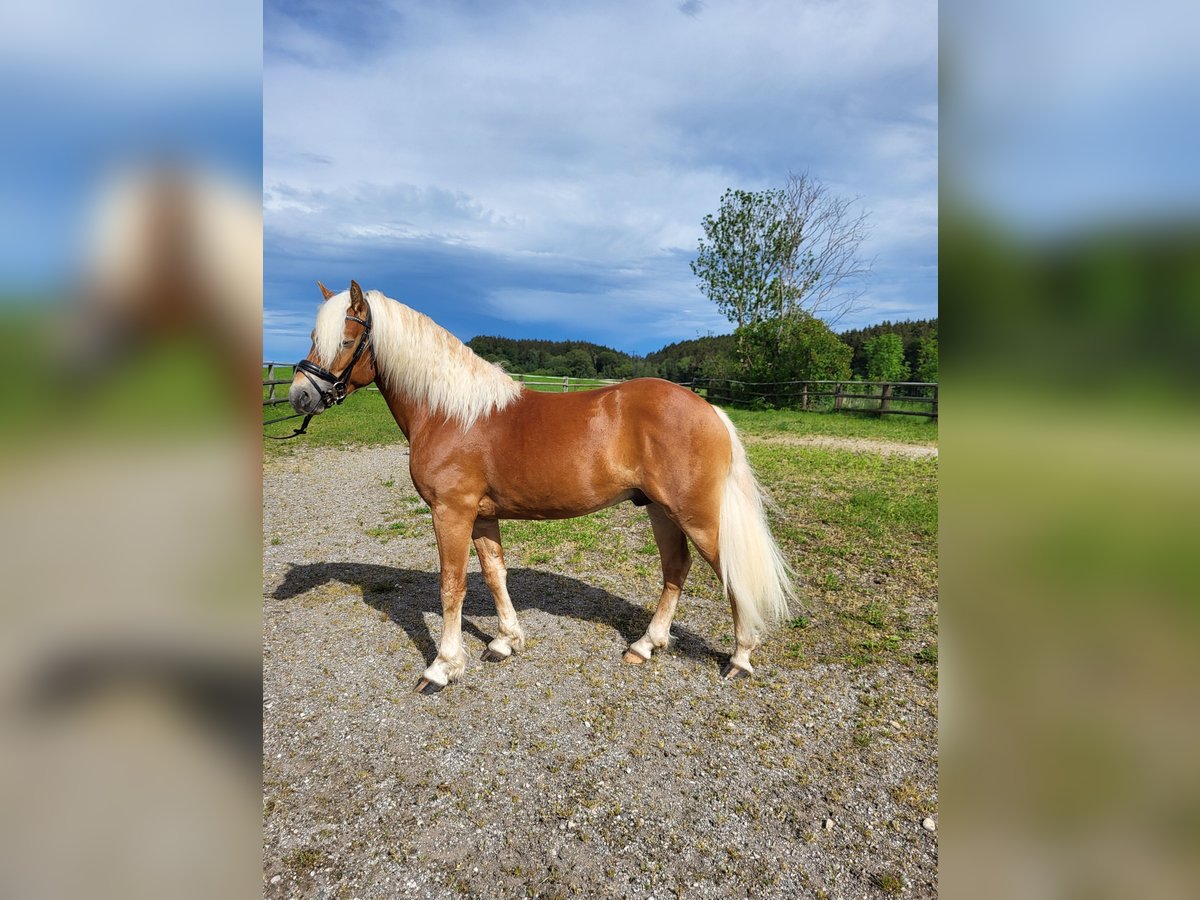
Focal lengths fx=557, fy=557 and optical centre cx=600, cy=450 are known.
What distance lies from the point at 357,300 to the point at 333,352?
0.33 metres

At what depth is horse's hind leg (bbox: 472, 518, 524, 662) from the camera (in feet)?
12.3

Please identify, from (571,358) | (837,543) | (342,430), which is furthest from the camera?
(571,358)

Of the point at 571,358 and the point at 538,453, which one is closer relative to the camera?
the point at 538,453

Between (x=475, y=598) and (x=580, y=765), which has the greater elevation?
(x=475, y=598)

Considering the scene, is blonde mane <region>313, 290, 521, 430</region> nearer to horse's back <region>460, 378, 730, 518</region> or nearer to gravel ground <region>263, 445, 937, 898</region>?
horse's back <region>460, 378, 730, 518</region>

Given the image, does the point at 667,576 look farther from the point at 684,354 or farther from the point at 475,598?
the point at 684,354

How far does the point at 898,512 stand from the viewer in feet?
22.5

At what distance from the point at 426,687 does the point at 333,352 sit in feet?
6.72

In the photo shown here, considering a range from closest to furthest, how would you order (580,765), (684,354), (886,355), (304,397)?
1. (580,765)
2. (304,397)
3. (886,355)
4. (684,354)

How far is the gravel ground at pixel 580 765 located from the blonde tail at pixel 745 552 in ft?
1.73

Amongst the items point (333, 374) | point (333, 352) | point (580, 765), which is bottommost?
point (580, 765)

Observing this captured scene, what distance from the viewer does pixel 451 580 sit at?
3426mm
